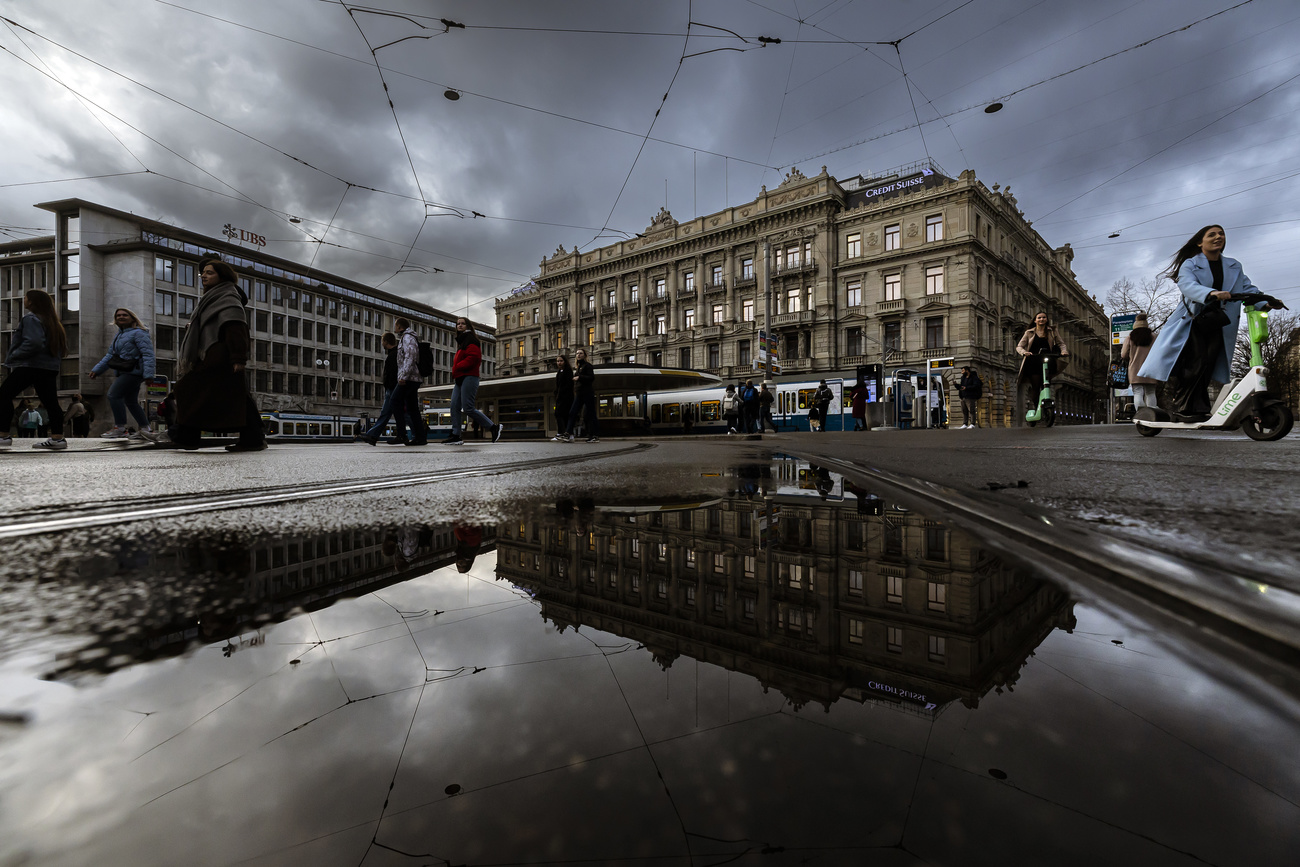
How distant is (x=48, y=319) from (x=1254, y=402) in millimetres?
10401

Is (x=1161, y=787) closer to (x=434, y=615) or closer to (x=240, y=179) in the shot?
(x=434, y=615)

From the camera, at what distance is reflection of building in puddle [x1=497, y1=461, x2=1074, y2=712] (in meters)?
0.53

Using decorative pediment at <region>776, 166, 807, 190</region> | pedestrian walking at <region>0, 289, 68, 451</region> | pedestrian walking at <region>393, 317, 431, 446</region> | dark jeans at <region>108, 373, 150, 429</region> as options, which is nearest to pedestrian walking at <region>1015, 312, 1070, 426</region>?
pedestrian walking at <region>393, 317, 431, 446</region>

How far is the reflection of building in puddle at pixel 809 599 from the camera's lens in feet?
1.75

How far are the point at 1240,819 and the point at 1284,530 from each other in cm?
100

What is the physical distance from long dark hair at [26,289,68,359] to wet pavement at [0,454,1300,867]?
6991mm

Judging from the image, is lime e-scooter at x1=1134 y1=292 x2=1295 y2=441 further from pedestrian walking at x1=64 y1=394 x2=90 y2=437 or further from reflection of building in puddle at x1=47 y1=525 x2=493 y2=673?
pedestrian walking at x1=64 y1=394 x2=90 y2=437

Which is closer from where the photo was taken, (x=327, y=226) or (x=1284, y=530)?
(x=1284, y=530)

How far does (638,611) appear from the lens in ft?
2.37

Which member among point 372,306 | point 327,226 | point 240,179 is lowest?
point 327,226

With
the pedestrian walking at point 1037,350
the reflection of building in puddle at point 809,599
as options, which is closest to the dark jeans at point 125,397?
the reflection of building in puddle at point 809,599

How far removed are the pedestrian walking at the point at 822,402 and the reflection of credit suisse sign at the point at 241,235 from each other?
49084mm

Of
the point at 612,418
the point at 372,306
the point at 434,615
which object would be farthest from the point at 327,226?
the point at 372,306

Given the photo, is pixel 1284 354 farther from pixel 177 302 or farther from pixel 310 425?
pixel 177 302
